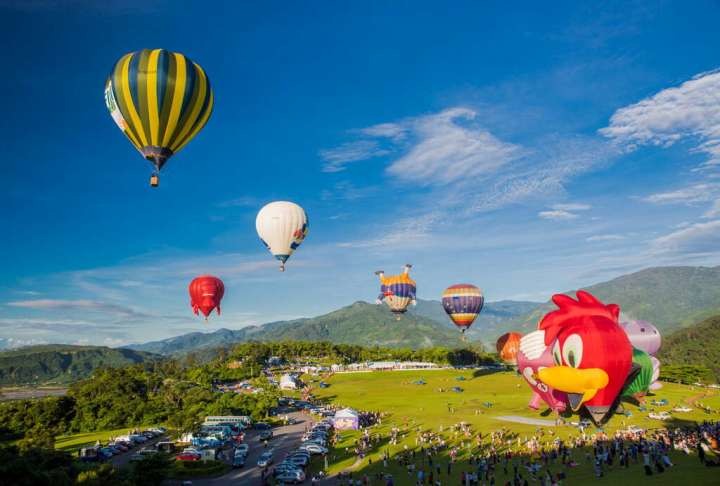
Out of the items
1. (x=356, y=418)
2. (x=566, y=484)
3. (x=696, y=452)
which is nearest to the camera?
(x=566, y=484)

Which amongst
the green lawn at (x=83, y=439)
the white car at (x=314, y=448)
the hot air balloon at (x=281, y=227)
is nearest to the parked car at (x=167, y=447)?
the green lawn at (x=83, y=439)

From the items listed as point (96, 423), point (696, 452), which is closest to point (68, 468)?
point (696, 452)

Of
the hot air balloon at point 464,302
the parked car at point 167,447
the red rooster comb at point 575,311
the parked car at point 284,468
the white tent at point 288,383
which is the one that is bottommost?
the parked car at point 284,468

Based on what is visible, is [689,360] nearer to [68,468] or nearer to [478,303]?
[478,303]

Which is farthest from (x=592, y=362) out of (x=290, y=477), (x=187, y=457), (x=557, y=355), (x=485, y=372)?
(x=485, y=372)

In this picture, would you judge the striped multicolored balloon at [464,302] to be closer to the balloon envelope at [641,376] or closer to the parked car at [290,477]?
the balloon envelope at [641,376]

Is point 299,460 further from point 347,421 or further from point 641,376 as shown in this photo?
point 641,376
